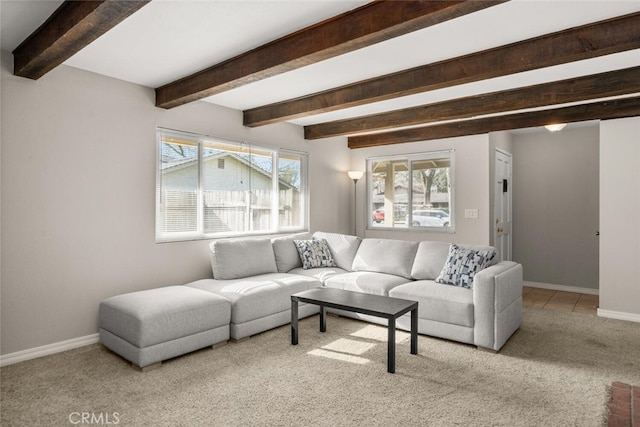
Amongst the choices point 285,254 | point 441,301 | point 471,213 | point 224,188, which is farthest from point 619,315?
point 224,188

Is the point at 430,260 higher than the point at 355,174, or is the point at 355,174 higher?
the point at 355,174

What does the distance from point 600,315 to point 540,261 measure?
1771 millimetres

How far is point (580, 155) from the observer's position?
566 cm

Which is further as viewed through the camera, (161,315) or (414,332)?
(414,332)

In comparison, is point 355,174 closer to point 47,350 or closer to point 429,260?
point 429,260

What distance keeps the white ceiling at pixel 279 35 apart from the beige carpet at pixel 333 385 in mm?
2410

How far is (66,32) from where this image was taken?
2.24 meters

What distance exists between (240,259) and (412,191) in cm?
301

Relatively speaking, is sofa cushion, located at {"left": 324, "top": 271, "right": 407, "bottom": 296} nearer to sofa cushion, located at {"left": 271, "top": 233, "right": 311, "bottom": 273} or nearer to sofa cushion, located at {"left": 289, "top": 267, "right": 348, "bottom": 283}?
sofa cushion, located at {"left": 289, "top": 267, "right": 348, "bottom": 283}

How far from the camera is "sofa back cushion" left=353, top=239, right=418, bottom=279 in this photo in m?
4.39

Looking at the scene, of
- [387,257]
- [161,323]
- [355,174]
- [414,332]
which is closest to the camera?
[161,323]

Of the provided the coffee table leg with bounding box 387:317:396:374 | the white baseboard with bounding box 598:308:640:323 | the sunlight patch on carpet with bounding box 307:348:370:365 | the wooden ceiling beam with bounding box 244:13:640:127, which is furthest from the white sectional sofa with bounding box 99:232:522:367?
the wooden ceiling beam with bounding box 244:13:640:127

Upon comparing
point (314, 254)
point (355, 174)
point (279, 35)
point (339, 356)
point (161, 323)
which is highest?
point (279, 35)

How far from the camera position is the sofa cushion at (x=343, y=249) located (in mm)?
4906
